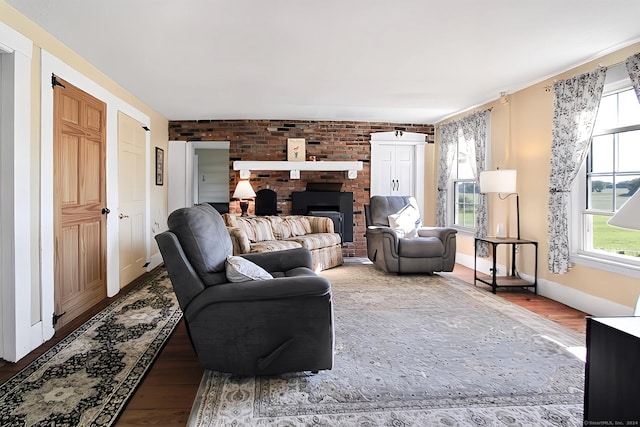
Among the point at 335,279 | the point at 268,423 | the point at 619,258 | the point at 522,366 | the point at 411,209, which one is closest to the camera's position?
the point at 268,423

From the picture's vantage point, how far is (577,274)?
3924 mm

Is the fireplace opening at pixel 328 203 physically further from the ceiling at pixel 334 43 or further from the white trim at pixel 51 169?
the white trim at pixel 51 169

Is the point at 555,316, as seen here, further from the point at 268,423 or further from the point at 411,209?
the point at 268,423

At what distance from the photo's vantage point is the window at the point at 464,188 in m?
5.99

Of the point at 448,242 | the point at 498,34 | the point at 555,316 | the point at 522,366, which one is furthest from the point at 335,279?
the point at 498,34

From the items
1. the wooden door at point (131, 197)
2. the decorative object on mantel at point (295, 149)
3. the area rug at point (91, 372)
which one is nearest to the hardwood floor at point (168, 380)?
the area rug at point (91, 372)

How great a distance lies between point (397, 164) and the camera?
7.19 metres

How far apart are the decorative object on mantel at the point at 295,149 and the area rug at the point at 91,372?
12.3 ft

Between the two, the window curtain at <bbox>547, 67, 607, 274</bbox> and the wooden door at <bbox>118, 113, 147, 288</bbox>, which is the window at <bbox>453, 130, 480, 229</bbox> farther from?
the wooden door at <bbox>118, 113, 147, 288</bbox>

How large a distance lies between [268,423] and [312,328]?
0.53 meters

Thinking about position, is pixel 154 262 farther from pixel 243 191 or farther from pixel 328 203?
pixel 328 203

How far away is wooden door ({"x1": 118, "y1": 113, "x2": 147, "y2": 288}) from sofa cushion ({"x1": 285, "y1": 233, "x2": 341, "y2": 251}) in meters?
1.93

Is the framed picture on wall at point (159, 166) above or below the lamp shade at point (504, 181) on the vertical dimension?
above

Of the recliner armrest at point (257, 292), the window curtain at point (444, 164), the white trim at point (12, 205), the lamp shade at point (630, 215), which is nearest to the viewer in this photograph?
the lamp shade at point (630, 215)
